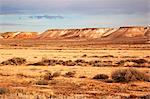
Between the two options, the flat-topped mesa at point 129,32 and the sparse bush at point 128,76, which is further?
the flat-topped mesa at point 129,32

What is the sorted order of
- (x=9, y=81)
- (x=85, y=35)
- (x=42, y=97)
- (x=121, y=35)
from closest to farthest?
(x=42, y=97), (x=9, y=81), (x=121, y=35), (x=85, y=35)

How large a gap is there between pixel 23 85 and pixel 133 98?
618 centimetres

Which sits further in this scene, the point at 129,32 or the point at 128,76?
the point at 129,32

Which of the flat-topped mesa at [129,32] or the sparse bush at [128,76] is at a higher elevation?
the flat-topped mesa at [129,32]

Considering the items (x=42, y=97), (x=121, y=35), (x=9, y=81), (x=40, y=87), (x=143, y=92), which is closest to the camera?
(x=42, y=97)

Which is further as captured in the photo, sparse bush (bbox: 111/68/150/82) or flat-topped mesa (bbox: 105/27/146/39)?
flat-topped mesa (bbox: 105/27/146/39)

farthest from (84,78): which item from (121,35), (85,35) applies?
(85,35)

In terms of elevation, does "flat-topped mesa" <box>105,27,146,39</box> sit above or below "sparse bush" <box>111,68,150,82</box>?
above

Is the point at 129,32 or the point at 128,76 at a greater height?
the point at 129,32

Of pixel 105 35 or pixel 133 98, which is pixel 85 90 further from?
pixel 105 35

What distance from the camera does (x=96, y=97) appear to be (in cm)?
1477

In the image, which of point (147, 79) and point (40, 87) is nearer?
point (40, 87)

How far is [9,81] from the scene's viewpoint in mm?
20734

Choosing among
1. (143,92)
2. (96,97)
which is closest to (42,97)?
(96,97)
